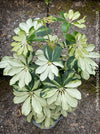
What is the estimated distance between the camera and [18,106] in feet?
6.76

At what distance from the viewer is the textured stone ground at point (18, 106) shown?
198cm

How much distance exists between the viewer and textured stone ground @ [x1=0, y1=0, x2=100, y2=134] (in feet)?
6.49

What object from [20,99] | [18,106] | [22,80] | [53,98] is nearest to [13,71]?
[22,80]

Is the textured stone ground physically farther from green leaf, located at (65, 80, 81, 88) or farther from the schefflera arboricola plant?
green leaf, located at (65, 80, 81, 88)

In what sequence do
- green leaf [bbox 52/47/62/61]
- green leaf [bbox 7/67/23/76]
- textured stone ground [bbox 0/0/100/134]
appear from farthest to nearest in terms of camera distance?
1. textured stone ground [bbox 0/0/100/134]
2. green leaf [bbox 7/67/23/76]
3. green leaf [bbox 52/47/62/61]

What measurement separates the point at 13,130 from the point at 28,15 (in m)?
1.44

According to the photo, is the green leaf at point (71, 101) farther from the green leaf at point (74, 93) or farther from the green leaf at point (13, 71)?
the green leaf at point (13, 71)

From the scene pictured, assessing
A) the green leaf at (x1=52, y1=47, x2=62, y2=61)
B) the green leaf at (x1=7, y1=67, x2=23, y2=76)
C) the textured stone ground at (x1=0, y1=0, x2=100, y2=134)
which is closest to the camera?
the green leaf at (x1=52, y1=47, x2=62, y2=61)

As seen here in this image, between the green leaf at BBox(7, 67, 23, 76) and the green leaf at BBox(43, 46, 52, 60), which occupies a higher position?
the green leaf at BBox(43, 46, 52, 60)

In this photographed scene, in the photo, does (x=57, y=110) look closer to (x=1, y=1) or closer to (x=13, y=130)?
(x=13, y=130)

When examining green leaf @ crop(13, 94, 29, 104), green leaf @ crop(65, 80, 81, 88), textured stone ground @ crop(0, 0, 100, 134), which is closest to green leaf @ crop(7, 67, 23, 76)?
green leaf @ crop(13, 94, 29, 104)

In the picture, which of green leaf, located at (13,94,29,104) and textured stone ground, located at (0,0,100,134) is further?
textured stone ground, located at (0,0,100,134)

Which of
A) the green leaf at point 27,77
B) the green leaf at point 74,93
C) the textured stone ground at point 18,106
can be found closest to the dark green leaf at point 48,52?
the green leaf at point 27,77

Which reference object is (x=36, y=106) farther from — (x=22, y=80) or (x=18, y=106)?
(x=18, y=106)
